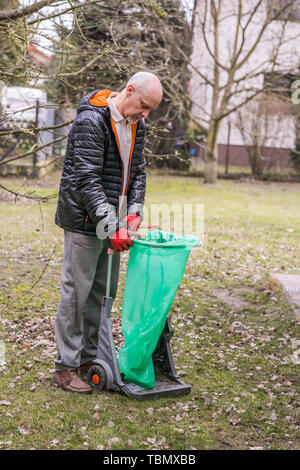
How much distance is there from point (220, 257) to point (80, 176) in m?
5.08

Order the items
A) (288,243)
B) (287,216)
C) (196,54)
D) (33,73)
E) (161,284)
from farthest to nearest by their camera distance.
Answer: (196,54), (287,216), (288,243), (33,73), (161,284)

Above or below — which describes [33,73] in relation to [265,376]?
above

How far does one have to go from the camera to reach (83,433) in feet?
10.4

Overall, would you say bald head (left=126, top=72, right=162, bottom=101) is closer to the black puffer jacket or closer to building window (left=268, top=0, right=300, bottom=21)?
the black puffer jacket

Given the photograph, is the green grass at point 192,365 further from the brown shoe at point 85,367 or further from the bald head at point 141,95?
the bald head at point 141,95

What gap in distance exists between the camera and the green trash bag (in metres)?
3.35

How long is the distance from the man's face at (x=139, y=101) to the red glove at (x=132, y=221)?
1.94 ft

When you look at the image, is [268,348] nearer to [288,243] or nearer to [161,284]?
[161,284]

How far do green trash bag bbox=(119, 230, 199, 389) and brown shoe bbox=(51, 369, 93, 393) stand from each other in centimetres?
25

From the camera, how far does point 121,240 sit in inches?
132

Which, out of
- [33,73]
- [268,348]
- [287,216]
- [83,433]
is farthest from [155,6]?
[287,216]

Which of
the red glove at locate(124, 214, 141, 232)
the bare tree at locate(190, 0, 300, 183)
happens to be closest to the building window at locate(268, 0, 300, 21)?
the bare tree at locate(190, 0, 300, 183)

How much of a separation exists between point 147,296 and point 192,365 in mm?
1193

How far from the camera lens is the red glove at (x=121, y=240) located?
11.0ft
